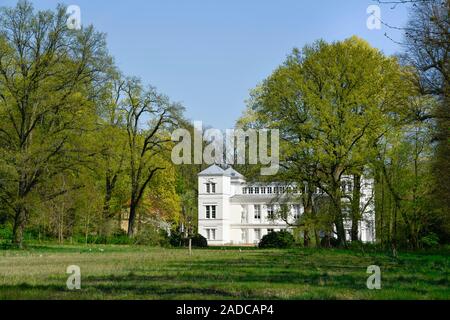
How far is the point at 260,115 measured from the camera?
173 ft

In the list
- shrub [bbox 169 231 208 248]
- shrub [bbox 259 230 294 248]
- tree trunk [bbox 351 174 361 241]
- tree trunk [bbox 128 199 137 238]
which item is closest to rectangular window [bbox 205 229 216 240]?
shrub [bbox 169 231 208 248]

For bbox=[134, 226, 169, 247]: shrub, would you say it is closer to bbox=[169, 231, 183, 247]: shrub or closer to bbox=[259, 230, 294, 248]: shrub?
bbox=[169, 231, 183, 247]: shrub

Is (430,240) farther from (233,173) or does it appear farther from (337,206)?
(233,173)

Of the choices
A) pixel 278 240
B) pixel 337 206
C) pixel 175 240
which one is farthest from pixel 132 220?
pixel 337 206

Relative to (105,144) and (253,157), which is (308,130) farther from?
(105,144)

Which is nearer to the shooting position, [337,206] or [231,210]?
[337,206]

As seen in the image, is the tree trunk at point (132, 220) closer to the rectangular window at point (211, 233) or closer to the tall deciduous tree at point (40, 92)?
the tall deciduous tree at point (40, 92)

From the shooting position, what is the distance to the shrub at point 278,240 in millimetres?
62500

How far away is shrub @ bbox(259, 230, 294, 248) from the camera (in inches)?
2461

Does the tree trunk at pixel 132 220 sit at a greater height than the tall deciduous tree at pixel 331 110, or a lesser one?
lesser

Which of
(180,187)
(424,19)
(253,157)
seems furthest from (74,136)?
(180,187)

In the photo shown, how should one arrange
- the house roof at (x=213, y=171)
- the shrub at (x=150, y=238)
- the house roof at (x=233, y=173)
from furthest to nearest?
the house roof at (x=233, y=173), the house roof at (x=213, y=171), the shrub at (x=150, y=238)

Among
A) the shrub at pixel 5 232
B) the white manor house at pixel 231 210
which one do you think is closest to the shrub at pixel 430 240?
the white manor house at pixel 231 210

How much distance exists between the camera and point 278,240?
62.8m
